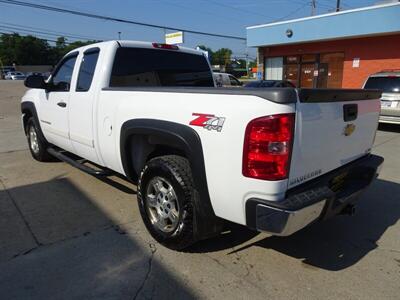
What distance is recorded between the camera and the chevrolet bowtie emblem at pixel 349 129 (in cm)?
300

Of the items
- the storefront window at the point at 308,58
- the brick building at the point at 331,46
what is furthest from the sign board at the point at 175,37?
the storefront window at the point at 308,58

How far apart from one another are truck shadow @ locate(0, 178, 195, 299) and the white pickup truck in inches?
14.9

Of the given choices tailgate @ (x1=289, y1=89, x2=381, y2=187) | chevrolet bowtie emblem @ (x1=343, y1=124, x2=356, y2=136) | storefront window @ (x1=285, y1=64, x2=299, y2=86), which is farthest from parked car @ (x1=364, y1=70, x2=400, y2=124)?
storefront window @ (x1=285, y1=64, x2=299, y2=86)

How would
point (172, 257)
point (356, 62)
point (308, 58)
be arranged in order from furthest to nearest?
point (308, 58) → point (356, 62) → point (172, 257)

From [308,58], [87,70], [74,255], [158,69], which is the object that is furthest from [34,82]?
[308,58]

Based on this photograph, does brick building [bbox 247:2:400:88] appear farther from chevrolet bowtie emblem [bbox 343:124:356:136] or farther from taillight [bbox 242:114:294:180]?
taillight [bbox 242:114:294:180]

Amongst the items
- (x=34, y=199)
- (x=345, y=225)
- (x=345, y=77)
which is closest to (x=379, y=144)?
(x=345, y=225)

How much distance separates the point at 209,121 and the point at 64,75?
336 centimetres

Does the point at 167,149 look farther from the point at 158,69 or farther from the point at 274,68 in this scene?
the point at 274,68

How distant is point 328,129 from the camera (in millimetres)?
2746

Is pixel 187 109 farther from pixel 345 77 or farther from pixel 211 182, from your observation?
pixel 345 77

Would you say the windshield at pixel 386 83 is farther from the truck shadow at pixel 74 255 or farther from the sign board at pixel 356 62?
the truck shadow at pixel 74 255

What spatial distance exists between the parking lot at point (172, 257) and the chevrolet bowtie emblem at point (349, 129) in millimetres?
1151

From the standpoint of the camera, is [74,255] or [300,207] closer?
[300,207]
